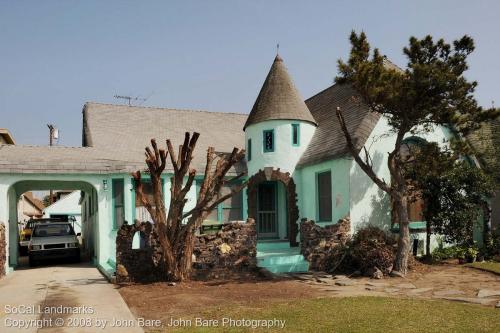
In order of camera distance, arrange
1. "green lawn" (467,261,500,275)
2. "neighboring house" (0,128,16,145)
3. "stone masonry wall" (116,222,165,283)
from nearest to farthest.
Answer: "stone masonry wall" (116,222,165,283) → "green lawn" (467,261,500,275) → "neighboring house" (0,128,16,145)

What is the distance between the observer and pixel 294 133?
18.9 meters

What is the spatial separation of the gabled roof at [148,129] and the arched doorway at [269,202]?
2525mm

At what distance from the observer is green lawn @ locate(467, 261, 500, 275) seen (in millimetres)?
13981

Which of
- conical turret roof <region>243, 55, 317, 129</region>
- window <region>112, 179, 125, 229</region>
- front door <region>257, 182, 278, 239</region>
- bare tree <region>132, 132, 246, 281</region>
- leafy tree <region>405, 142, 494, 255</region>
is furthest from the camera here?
front door <region>257, 182, 278, 239</region>

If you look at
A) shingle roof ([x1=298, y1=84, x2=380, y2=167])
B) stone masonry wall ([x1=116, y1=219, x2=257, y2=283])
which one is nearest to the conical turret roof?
shingle roof ([x1=298, y1=84, x2=380, y2=167])

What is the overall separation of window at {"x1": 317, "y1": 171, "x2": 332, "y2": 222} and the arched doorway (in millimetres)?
1161

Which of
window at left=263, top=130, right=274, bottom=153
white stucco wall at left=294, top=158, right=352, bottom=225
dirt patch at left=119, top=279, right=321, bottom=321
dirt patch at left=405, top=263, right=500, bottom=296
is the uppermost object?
window at left=263, top=130, right=274, bottom=153

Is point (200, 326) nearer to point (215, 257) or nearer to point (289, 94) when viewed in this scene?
point (215, 257)

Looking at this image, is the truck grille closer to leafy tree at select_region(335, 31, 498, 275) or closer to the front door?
the front door

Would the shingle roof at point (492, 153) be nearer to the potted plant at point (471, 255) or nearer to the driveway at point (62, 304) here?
the potted plant at point (471, 255)

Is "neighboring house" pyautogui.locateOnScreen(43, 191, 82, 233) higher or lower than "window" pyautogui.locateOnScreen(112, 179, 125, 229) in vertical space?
lower

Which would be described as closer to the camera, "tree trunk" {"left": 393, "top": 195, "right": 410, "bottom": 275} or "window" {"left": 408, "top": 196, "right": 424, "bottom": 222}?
"tree trunk" {"left": 393, "top": 195, "right": 410, "bottom": 275}

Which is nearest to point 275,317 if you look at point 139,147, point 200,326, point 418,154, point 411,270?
point 200,326

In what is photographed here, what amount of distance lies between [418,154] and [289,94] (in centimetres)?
656
